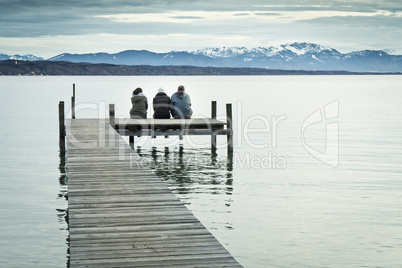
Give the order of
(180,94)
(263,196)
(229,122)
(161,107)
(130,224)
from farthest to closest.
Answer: (161,107) < (180,94) < (229,122) < (263,196) < (130,224)

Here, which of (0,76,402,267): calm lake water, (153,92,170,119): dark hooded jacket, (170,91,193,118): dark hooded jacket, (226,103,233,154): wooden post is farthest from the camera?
(153,92,170,119): dark hooded jacket

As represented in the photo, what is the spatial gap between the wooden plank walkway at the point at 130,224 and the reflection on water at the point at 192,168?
4.07 m

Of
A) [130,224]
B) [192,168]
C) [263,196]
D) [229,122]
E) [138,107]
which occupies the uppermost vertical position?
[138,107]

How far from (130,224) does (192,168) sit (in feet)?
41.0

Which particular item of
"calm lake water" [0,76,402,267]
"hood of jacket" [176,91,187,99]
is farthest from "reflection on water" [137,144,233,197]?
"hood of jacket" [176,91,187,99]

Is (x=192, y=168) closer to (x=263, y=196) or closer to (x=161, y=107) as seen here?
(x=161, y=107)

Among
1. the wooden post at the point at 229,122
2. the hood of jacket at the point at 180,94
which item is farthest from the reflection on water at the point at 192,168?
the hood of jacket at the point at 180,94

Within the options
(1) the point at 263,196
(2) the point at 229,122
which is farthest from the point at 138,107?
(1) the point at 263,196

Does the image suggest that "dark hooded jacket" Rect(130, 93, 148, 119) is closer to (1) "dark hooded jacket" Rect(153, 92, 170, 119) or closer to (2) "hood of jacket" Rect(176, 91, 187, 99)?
(1) "dark hooded jacket" Rect(153, 92, 170, 119)

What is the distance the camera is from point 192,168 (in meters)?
20.8

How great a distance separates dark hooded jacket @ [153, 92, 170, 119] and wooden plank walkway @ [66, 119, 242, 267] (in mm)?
8994

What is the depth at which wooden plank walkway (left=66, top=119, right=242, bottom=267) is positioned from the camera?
22.6 feet

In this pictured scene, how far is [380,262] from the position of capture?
34.0 ft

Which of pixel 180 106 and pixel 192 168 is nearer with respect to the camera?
pixel 192 168
